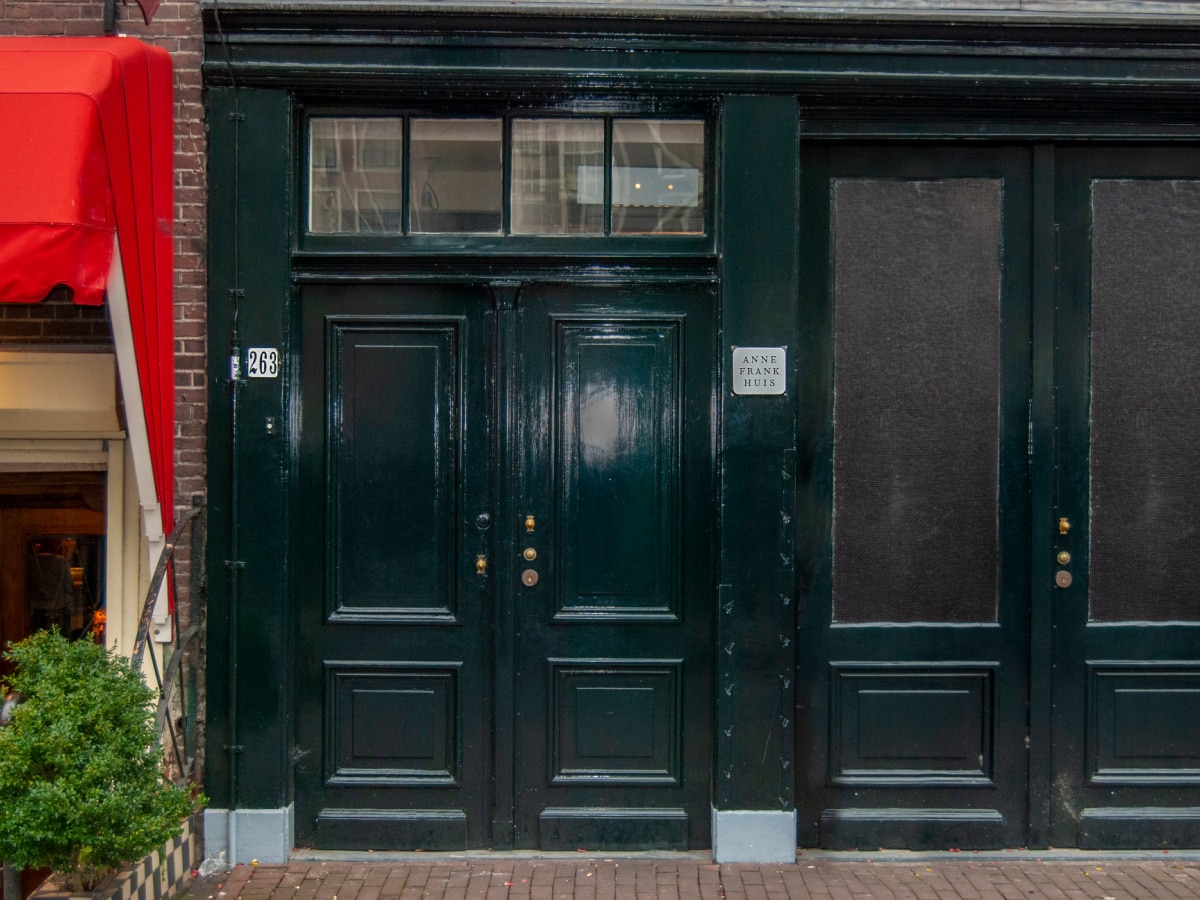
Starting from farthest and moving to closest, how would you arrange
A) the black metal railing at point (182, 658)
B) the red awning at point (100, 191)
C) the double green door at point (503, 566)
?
the double green door at point (503, 566), the black metal railing at point (182, 658), the red awning at point (100, 191)

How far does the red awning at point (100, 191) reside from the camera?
156 inches

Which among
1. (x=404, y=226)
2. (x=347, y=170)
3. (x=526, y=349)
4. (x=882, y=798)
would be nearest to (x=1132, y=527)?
(x=882, y=798)

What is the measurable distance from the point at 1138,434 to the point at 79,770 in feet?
16.6

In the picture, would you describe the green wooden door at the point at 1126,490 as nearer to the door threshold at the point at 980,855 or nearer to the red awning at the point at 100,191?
the door threshold at the point at 980,855

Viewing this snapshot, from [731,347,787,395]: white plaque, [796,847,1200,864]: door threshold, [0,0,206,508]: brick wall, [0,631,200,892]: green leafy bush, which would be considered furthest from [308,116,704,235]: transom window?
[796,847,1200,864]: door threshold

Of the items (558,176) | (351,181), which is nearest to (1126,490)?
(558,176)

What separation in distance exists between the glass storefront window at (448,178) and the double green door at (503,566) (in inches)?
14.9

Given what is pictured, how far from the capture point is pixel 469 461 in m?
5.07

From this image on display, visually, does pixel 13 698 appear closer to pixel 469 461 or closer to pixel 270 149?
pixel 469 461

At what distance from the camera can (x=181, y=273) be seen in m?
4.91

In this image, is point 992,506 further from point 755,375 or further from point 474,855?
point 474,855

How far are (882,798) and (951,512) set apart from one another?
1.49 meters

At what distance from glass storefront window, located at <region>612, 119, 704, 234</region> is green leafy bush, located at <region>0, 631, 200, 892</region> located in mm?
3120

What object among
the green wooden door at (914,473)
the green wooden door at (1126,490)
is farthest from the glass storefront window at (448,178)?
the green wooden door at (1126,490)
